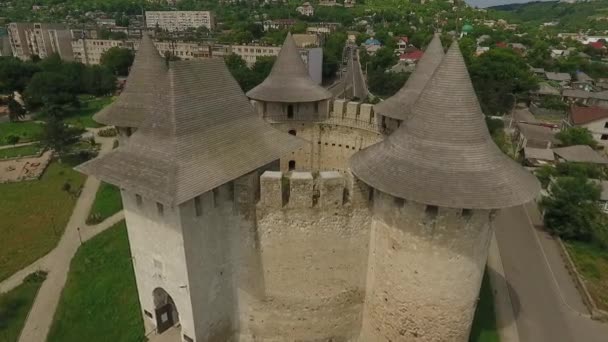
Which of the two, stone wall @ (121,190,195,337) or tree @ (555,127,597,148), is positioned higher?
stone wall @ (121,190,195,337)

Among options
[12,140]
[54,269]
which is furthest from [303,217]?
[12,140]

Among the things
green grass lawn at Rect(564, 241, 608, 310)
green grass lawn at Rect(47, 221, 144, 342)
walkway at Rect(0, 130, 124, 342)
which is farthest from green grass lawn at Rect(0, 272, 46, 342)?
green grass lawn at Rect(564, 241, 608, 310)

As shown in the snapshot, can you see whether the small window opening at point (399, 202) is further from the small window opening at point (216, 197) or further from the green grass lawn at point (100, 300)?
the green grass lawn at point (100, 300)

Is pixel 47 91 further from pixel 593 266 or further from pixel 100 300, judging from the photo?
pixel 593 266

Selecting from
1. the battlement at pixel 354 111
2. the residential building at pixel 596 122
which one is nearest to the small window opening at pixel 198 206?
the battlement at pixel 354 111

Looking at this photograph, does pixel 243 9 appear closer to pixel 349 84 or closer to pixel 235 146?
pixel 349 84

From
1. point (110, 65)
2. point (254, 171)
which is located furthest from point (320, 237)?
point (110, 65)

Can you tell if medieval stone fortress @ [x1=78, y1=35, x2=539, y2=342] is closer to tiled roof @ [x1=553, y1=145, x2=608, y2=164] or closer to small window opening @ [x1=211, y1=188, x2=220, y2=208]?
small window opening @ [x1=211, y1=188, x2=220, y2=208]
